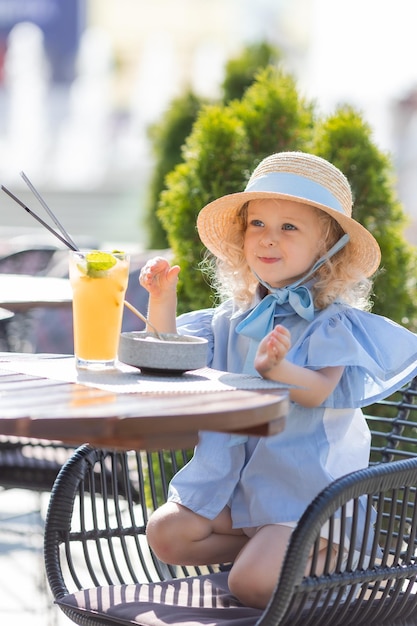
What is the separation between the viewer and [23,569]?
3135 mm

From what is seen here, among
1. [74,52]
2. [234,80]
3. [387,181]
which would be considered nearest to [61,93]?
[74,52]

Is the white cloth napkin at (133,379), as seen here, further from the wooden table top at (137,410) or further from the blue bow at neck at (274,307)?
the blue bow at neck at (274,307)

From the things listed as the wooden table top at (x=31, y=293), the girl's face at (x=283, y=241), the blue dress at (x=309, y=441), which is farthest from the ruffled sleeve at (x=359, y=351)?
the wooden table top at (x=31, y=293)

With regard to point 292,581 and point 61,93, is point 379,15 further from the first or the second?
point 292,581

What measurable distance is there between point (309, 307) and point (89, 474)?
47cm

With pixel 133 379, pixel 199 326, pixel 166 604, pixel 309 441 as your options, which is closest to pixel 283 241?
pixel 199 326

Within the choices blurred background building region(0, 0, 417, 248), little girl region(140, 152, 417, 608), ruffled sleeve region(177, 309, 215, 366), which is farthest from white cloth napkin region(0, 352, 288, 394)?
blurred background building region(0, 0, 417, 248)

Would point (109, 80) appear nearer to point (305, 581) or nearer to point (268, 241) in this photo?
point (268, 241)

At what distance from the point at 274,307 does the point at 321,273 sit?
4.5 inches

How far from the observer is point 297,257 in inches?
68.8

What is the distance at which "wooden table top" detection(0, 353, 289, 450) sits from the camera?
3.56 feet

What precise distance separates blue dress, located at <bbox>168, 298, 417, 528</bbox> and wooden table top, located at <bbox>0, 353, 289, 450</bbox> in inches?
9.6

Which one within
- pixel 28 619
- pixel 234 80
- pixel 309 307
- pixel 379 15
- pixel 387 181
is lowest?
pixel 28 619

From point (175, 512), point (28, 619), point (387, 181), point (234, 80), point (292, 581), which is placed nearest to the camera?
point (292, 581)
